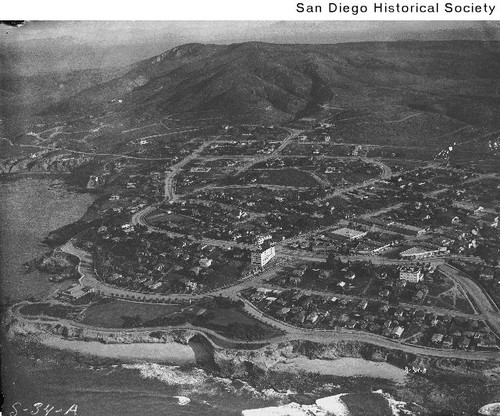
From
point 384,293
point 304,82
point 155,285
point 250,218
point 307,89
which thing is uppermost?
point 304,82

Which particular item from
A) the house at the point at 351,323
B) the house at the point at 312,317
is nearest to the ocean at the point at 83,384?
the house at the point at 312,317

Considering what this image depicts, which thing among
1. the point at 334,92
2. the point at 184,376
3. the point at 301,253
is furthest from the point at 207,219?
the point at 334,92

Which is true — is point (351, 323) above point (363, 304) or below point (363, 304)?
below

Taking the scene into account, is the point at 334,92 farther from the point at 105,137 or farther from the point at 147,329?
the point at 147,329

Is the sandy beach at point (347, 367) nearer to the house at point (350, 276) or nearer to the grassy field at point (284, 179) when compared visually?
the house at point (350, 276)

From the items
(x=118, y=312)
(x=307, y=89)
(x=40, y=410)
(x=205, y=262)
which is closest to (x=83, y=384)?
(x=40, y=410)

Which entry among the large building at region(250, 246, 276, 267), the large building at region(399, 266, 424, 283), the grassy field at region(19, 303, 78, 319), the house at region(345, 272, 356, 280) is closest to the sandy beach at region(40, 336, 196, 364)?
the grassy field at region(19, 303, 78, 319)

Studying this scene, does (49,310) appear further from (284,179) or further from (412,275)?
(412,275)
